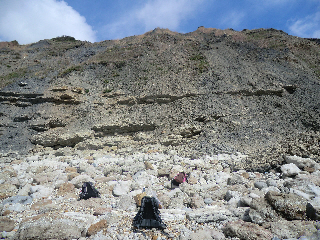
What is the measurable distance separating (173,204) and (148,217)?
114 centimetres

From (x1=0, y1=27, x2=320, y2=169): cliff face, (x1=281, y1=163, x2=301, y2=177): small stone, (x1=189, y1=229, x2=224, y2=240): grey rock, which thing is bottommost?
(x1=189, y1=229, x2=224, y2=240): grey rock

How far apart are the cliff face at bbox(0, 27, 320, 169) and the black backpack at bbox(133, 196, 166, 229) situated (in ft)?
15.0

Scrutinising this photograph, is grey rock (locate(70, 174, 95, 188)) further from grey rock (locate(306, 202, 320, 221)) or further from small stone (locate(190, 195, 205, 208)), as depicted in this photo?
grey rock (locate(306, 202, 320, 221))

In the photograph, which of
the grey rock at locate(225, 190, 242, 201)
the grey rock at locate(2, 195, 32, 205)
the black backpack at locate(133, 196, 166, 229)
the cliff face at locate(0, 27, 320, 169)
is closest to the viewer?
the black backpack at locate(133, 196, 166, 229)

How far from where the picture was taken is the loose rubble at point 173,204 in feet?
10.2

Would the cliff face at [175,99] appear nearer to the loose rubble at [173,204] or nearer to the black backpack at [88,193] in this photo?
the loose rubble at [173,204]

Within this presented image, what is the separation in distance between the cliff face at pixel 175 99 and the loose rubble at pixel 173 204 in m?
1.90

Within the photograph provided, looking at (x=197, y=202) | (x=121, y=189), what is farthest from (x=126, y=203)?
Result: (x=197, y=202)

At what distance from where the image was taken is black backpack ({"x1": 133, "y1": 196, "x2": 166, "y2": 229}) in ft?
11.0

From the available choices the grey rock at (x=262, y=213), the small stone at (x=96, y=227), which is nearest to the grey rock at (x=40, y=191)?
the small stone at (x=96, y=227)

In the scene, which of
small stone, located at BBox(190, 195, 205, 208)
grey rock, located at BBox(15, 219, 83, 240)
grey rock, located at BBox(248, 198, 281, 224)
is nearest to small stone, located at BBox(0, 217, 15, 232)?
grey rock, located at BBox(15, 219, 83, 240)

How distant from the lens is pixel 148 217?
345 centimetres

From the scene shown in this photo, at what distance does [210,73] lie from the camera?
16359mm

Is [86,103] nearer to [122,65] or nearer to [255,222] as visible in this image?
[122,65]
